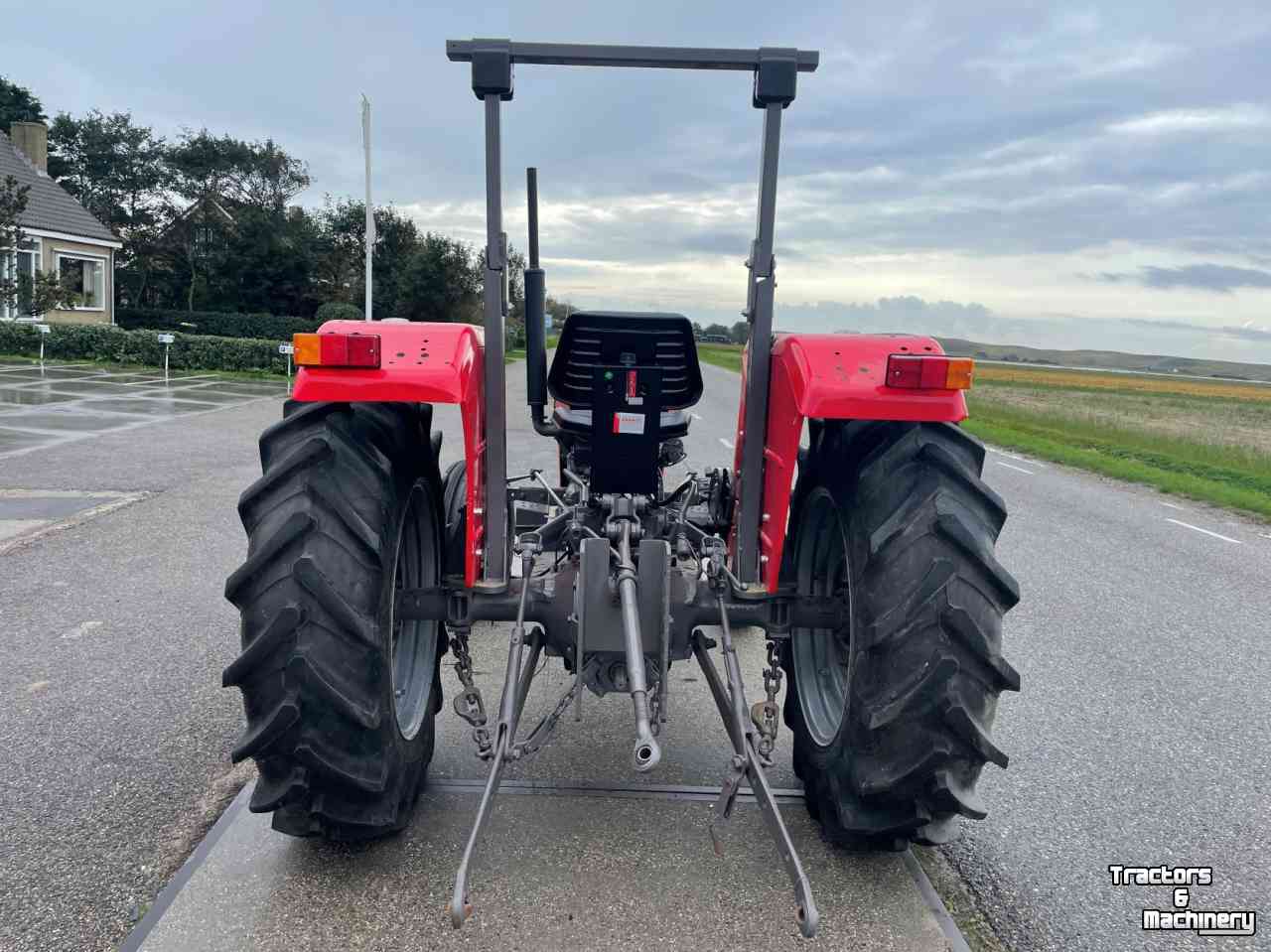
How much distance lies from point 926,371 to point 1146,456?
1558 centimetres

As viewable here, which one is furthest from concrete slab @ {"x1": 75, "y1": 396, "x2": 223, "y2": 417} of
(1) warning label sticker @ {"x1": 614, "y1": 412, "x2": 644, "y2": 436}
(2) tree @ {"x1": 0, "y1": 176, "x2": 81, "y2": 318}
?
(1) warning label sticker @ {"x1": 614, "y1": 412, "x2": 644, "y2": 436}

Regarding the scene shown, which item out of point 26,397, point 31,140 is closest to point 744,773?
point 26,397

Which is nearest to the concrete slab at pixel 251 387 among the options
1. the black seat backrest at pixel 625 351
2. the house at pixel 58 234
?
the house at pixel 58 234

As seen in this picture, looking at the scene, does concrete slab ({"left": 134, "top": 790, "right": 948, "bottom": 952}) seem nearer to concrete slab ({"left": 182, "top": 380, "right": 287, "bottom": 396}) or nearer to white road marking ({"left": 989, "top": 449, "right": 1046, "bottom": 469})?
white road marking ({"left": 989, "top": 449, "right": 1046, "bottom": 469})

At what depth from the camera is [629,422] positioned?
144 inches

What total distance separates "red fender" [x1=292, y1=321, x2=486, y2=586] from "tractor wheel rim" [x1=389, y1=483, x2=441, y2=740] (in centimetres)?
27

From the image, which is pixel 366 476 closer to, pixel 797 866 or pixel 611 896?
pixel 611 896

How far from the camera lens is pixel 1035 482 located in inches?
493

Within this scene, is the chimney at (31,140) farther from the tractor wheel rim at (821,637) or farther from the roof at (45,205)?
the tractor wheel rim at (821,637)

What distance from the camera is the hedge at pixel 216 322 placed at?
39844mm

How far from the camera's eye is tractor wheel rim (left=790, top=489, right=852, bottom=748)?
3.43 metres

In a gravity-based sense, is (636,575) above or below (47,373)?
above

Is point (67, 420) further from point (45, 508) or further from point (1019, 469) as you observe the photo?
point (1019, 469)

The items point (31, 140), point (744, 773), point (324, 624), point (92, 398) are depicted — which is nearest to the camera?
point (744, 773)
